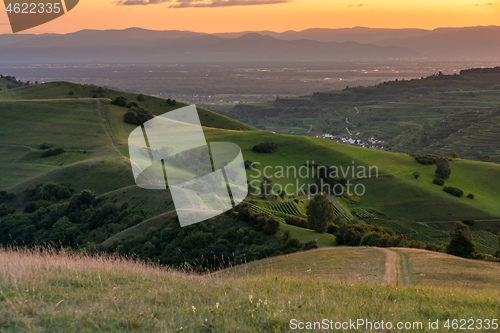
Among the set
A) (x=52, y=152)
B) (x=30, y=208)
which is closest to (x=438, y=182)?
(x=30, y=208)

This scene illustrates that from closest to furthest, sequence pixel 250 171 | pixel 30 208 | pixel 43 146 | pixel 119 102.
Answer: pixel 30 208, pixel 250 171, pixel 43 146, pixel 119 102

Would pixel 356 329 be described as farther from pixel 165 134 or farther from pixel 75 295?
pixel 165 134

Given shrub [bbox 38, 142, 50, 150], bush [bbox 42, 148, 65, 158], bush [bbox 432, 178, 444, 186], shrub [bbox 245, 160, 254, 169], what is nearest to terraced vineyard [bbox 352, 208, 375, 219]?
bush [bbox 432, 178, 444, 186]

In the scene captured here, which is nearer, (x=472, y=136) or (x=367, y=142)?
(x=472, y=136)

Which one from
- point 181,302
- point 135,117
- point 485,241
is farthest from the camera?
point 135,117

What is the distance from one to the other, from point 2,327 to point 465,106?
222 m

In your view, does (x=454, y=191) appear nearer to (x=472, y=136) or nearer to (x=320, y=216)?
(x=320, y=216)

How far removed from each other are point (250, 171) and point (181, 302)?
57218 millimetres

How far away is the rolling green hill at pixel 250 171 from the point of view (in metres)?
47.3

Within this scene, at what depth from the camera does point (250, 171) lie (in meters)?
64.2

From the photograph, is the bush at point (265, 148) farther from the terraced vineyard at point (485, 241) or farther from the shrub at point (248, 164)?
the terraced vineyard at point (485, 241)

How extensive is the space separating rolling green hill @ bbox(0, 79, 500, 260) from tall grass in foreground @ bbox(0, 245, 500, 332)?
81.7 ft

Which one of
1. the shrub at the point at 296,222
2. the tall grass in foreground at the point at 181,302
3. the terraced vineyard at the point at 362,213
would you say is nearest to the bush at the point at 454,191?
the terraced vineyard at the point at 362,213

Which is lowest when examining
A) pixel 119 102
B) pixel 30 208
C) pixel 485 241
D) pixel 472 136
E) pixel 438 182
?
pixel 485 241
